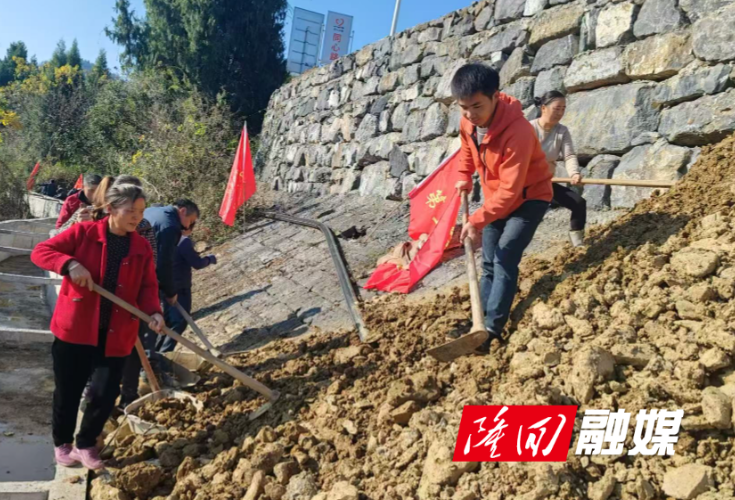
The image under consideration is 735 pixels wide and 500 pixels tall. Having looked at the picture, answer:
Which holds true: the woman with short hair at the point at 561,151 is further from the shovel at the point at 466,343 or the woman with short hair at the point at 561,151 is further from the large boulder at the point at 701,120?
the shovel at the point at 466,343

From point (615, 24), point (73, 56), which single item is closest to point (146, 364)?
point (615, 24)

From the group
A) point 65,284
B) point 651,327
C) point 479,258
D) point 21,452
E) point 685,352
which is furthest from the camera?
point 479,258

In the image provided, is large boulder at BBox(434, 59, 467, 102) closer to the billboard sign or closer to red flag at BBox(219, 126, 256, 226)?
red flag at BBox(219, 126, 256, 226)

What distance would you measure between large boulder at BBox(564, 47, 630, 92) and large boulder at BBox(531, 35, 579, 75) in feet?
0.49

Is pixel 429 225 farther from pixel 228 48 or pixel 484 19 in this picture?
pixel 228 48

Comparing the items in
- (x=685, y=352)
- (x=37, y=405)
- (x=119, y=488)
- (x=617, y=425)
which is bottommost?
(x=37, y=405)

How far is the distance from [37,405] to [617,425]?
12.5 ft

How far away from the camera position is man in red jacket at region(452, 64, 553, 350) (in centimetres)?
309

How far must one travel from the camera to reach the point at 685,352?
8.11ft

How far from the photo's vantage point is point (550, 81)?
6035 millimetres

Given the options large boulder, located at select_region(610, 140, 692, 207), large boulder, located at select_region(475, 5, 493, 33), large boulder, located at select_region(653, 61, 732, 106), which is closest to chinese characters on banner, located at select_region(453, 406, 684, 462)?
large boulder, located at select_region(610, 140, 692, 207)

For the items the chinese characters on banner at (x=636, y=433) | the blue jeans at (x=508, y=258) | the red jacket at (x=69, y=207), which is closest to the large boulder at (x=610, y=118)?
the blue jeans at (x=508, y=258)

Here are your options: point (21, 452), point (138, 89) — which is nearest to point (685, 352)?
point (21, 452)

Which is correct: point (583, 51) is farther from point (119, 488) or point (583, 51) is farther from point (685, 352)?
point (119, 488)
